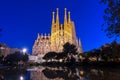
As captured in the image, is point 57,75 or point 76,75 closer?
point 76,75

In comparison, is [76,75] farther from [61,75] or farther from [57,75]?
[57,75]

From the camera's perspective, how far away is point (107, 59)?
12100cm

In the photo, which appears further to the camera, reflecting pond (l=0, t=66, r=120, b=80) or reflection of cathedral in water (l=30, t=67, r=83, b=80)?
reflection of cathedral in water (l=30, t=67, r=83, b=80)

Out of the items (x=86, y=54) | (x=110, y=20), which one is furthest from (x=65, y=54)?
(x=110, y=20)

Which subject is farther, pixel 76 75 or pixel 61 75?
pixel 61 75

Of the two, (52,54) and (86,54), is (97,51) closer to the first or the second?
(86,54)

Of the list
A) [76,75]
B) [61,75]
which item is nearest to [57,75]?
[61,75]

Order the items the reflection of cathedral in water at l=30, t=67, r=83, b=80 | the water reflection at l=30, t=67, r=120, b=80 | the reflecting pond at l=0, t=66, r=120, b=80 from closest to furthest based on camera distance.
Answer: the reflecting pond at l=0, t=66, r=120, b=80, the water reflection at l=30, t=67, r=120, b=80, the reflection of cathedral in water at l=30, t=67, r=83, b=80

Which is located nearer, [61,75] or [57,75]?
[61,75]

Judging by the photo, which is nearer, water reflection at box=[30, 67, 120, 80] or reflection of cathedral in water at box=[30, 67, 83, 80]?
water reflection at box=[30, 67, 120, 80]

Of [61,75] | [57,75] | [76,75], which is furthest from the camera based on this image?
[57,75]

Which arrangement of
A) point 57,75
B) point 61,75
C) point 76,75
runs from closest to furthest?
point 76,75, point 61,75, point 57,75

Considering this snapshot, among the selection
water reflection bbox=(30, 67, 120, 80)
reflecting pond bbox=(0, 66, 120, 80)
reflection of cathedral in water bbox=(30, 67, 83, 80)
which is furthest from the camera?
reflection of cathedral in water bbox=(30, 67, 83, 80)

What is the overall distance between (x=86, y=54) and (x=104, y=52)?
88.7 ft
